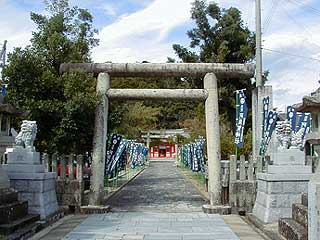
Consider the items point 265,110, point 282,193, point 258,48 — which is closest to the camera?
point 282,193

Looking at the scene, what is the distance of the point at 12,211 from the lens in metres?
9.80

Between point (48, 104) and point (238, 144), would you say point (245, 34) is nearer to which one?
point (238, 144)

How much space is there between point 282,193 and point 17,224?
6.08 m

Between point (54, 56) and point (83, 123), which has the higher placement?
point (54, 56)

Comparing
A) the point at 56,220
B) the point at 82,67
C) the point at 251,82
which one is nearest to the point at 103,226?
the point at 56,220

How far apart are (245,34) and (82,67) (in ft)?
72.9

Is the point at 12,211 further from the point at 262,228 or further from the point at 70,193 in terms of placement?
the point at 262,228

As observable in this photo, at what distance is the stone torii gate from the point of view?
1428cm

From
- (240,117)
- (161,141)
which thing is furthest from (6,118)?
(161,141)

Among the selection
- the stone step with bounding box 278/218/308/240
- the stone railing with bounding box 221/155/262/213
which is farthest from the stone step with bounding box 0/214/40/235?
the stone railing with bounding box 221/155/262/213

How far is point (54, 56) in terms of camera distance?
1616 cm

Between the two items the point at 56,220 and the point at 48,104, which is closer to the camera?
the point at 56,220

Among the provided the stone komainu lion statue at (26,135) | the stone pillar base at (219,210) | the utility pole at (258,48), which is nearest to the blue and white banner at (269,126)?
the stone pillar base at (219,210)

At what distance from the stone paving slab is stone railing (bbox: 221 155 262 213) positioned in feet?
4.13
